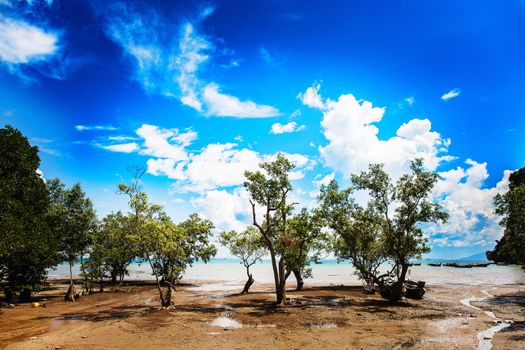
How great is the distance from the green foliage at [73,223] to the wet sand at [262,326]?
701 centimetres

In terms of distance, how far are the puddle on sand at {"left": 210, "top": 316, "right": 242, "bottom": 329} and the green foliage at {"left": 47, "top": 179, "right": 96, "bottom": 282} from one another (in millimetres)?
21689

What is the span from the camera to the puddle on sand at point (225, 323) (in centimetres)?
2294

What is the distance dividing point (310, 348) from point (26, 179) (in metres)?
29.2

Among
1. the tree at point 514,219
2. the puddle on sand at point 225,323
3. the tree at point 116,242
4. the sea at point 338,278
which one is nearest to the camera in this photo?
the puddle on sand at point 225,323

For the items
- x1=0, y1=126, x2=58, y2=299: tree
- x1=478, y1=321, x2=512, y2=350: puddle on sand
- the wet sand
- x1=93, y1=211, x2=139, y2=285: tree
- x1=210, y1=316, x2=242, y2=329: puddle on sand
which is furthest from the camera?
x1=93, y1=211, x2=139, y2=285: tree

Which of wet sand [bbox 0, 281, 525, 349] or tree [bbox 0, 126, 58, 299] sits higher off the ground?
tree [bbox 0, 126, 58, 299]

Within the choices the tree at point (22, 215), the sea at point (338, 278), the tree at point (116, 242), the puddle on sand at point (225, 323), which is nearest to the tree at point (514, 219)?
the sea at point (338, 278)

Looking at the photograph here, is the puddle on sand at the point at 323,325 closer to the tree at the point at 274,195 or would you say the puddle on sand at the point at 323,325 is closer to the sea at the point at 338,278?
the tree at the point at 274,195

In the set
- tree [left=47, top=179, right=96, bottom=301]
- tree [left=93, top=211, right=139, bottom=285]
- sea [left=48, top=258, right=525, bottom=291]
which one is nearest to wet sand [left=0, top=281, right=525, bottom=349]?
tree [left=47, top=179, right=96, bottom=301]

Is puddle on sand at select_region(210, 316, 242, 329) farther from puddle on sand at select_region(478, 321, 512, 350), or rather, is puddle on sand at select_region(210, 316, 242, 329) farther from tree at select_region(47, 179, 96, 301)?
tree at select_region(47, 179, 96, 301)

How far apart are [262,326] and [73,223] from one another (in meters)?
26.5

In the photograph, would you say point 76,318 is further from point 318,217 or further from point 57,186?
point 57,186

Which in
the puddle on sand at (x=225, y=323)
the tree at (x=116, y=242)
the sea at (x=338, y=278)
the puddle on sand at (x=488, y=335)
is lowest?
the sea at (x=338, y=278)

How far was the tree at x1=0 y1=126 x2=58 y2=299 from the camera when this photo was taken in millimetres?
25477
